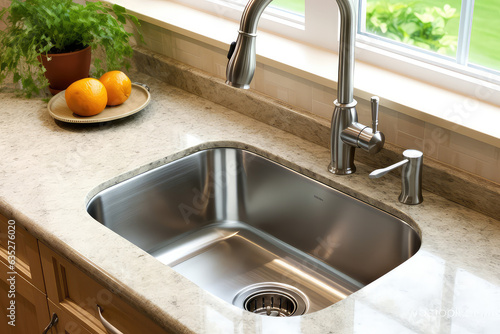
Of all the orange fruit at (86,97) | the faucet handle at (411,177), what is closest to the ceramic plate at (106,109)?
the orange fruit at (86,97)

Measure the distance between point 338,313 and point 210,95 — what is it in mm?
890

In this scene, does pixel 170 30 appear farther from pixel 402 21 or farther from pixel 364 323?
pixel 364 323

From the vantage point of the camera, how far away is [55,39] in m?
1.76

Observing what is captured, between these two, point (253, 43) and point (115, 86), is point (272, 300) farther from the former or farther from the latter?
point (115, 86)

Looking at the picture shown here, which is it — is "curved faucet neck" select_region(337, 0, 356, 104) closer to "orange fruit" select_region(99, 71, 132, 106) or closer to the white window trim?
the white window trim

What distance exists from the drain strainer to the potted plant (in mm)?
749

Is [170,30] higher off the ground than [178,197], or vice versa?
[170,30]

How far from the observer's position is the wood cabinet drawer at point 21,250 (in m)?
1.38

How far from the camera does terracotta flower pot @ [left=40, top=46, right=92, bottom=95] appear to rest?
5.78ft

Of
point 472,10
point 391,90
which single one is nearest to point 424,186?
point 391,90

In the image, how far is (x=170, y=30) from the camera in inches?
73.3

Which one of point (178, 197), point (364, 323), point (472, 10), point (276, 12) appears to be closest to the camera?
point (364, 323)

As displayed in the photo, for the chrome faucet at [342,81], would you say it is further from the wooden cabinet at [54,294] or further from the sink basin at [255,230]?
the wooden cabinet at [54,294]

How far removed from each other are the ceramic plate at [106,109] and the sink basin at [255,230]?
0.23 metres
